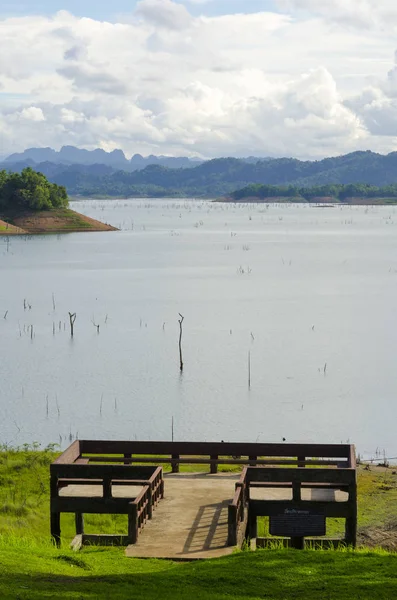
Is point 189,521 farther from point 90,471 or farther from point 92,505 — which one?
point 90,471

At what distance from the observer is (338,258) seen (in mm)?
112062

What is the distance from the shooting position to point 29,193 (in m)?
149

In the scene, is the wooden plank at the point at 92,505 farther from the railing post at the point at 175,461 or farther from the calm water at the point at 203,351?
the calm water at the point at 203,351

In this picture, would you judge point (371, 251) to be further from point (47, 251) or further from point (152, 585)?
point (152, 585)

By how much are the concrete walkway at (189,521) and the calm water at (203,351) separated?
1470 cm

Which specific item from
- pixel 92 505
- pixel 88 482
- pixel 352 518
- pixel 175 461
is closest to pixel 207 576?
pixel 92 505

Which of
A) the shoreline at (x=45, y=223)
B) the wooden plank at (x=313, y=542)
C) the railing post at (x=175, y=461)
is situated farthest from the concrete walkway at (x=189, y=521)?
the shoreline at (x=45, y=223)

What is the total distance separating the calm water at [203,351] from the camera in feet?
121

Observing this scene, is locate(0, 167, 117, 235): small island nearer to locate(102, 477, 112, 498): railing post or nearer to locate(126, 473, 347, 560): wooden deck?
locate(126, 473, 347, 560): wooden deck

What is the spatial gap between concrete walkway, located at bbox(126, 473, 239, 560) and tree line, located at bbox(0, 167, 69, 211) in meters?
132

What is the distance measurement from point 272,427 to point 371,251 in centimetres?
8965

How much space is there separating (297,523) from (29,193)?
136 meters

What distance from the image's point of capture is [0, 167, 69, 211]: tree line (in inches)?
5866

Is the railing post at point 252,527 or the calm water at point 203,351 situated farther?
the calm water at point 203,351
